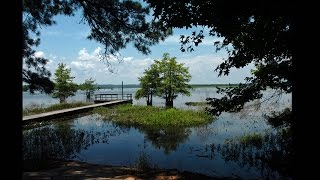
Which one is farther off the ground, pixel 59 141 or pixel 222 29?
pixel 222 29

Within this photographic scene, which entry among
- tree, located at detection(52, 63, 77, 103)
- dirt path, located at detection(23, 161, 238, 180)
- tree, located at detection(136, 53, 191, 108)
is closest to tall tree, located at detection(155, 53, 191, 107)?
tree, located at detection(136, 53, 191, 108)

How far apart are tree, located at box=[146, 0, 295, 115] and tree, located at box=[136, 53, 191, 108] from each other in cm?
4016

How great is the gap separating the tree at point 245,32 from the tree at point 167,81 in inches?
1581

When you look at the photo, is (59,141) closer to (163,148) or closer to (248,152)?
(163,148)

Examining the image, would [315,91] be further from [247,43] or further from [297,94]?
[247,43]

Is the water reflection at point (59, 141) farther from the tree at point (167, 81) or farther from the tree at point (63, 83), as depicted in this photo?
the tree at point (63, 83)

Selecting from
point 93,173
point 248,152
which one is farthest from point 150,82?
point 93,173

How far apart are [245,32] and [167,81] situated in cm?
4096

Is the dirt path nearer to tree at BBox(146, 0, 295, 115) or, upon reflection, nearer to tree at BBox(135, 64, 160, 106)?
tree at BBox(146, 0, 295, 115)

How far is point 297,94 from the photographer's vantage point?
339 cm

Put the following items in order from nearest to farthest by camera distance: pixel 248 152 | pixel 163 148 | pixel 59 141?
pixel 248 152 → pixel 163 148 → pixel 59 141

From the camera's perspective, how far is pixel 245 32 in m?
8.55

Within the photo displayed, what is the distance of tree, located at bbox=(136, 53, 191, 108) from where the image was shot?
1956 inches

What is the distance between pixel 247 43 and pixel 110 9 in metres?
5.86
